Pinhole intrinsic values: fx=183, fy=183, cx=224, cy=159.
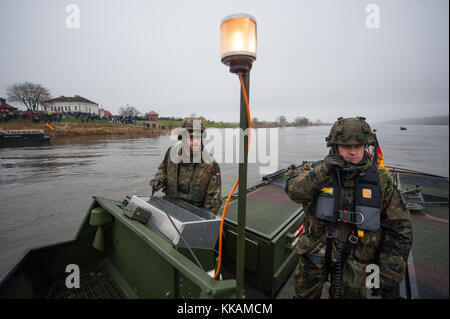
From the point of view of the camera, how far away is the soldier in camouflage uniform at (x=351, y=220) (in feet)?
5.10

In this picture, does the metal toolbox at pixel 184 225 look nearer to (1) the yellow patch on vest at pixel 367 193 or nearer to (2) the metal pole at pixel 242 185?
(2) the metal pole at pixel 242 185

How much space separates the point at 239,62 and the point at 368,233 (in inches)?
71.0

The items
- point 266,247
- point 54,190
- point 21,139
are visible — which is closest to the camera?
point 266,247

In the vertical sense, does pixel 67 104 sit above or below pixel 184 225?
above

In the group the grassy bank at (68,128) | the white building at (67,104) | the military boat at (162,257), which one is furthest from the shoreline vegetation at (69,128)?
the military boat at (162,257)

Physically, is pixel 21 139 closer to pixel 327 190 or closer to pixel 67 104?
pixel 327 190

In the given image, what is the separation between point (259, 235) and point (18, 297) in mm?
2538

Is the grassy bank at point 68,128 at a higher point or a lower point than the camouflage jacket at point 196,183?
higher

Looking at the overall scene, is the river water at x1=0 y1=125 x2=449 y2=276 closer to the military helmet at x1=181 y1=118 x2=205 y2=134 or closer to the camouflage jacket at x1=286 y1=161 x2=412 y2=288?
the camouflage jacket at x1=286 y1=161 x2=412 y2=288

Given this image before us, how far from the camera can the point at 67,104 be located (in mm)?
60250

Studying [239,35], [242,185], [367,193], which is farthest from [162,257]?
[367,193]

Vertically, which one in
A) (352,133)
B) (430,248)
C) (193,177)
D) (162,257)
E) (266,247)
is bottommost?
(430,248)

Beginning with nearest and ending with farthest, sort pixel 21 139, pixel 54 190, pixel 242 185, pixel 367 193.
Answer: pixel 242 185
pixel 367 193
pixel 54 190
pixel 21 139

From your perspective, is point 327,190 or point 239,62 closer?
point 239,62
